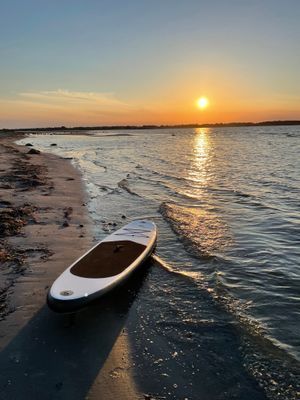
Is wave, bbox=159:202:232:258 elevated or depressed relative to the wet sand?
depressed

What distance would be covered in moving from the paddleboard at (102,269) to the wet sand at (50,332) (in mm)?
450

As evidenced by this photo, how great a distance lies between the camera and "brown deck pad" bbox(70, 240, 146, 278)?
7.82 metres

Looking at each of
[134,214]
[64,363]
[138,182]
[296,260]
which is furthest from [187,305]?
[138,182]

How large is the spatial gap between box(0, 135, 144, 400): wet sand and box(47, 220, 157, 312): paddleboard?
1.48 feet

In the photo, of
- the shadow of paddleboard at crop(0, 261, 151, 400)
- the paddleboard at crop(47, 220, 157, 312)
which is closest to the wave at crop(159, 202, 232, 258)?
the paddleboard at crop(47, 220, 157, 312)

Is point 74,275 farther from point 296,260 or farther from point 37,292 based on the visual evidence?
point 296,260

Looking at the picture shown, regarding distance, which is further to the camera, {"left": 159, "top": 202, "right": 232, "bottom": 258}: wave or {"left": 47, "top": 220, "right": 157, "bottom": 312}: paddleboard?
{"left": 159, "top": 202, "right": 232, "bottom": 258}: wave

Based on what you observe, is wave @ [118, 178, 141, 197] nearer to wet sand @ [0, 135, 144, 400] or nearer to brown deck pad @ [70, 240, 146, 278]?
wet sand @ [0, 135, 144, 400]

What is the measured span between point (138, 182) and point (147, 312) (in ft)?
56.6

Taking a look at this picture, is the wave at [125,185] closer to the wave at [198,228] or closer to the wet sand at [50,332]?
the wave at [198,228]

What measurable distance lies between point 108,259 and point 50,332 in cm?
262

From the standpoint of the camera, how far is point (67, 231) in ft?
39.3

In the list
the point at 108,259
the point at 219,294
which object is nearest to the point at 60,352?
the point at 108,259

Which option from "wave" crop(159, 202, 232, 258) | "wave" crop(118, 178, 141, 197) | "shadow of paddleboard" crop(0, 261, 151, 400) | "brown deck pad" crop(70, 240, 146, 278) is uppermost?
"brown deck pad" crop(70, 240, 146, 278)
